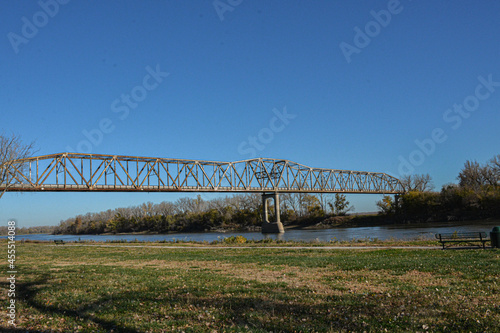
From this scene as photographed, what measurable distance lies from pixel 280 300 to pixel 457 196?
300 ft

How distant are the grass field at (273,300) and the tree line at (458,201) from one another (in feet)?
253

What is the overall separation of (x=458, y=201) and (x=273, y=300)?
91708 mm

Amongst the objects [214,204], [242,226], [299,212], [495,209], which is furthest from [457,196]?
[214,204]

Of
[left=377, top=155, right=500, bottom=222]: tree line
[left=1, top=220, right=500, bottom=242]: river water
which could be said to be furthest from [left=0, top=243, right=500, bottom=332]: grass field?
[left=377, top=155, right=500, bottom=222]: tree line

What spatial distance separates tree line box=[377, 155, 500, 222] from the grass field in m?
77.0

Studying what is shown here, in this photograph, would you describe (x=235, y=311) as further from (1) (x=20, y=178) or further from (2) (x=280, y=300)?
→ (1) (x=20, y=178)

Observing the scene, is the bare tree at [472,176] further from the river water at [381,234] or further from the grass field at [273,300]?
the grass field at [273,300]

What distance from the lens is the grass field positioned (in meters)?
7.59

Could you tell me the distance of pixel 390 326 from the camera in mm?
7234

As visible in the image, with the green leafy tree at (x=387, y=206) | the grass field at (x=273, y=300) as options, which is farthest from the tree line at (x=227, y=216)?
the grass field at (x=273, y=300)

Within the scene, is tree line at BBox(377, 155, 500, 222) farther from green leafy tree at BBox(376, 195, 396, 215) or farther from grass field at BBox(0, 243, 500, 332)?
grass field at BBox(0, 243, 500, 332)

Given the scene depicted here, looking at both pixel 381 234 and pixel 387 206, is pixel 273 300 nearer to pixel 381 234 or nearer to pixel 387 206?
pixel 381 234

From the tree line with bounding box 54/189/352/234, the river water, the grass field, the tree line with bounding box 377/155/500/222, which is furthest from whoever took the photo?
the tree line with bounding box 54/189/352/234

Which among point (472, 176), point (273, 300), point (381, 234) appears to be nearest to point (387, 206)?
point (472, 176)
